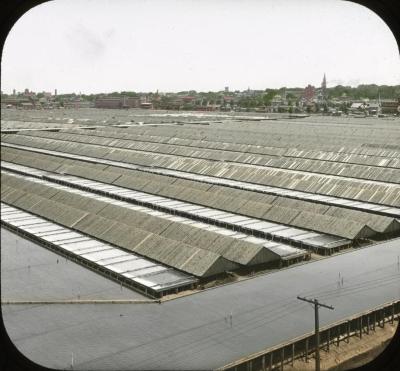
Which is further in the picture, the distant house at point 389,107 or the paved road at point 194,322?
the distant house at point 389,107

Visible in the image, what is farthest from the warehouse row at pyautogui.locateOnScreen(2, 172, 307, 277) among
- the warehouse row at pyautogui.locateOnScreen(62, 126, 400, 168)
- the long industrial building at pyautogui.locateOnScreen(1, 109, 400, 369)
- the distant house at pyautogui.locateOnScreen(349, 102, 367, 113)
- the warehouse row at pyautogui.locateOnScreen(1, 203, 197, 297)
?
the distant house at pyautogui.locateOnScreen(349, 102, 367, 113)

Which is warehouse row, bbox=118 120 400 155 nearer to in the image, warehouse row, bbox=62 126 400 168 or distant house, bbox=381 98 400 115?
warehouse row, bbox=62 126 400 168

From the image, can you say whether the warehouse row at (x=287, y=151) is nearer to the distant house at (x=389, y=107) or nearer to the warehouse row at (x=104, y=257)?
the warehouse row at (x=104, y=257)

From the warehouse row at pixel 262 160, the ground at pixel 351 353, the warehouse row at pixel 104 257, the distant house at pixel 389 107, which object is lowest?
the ground at pixel 351 353

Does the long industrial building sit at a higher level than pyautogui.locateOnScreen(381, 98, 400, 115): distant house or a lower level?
lower

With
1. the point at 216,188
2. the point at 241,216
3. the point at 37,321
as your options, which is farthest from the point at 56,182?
the point at 37,321

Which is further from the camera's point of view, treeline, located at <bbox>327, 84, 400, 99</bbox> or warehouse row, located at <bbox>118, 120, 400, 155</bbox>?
treeline, located at <bbox>327, 84, 400, 99</bbox>

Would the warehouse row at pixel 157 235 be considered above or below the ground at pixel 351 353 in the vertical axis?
above

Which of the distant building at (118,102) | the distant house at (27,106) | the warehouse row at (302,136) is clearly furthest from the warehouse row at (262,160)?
the distant building at (118,102)
